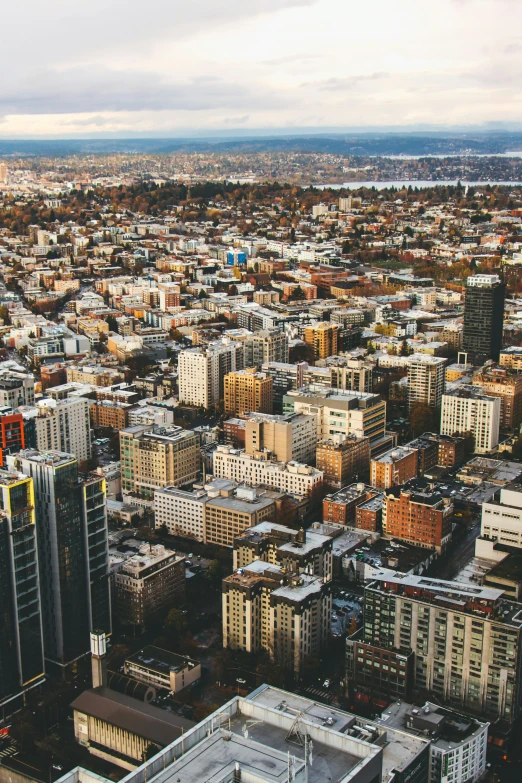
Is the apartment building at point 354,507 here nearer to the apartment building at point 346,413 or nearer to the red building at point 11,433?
the apartment building at point 346,413

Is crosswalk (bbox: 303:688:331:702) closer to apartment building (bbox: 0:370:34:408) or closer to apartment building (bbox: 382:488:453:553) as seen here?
apartment building (bbox: 382:488:453:553)

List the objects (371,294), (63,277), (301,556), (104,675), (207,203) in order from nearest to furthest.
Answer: (104,675), (301,556), (371,294), (63,277), (207,203)

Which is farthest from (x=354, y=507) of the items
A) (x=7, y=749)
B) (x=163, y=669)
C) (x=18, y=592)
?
(x=7, y=749)

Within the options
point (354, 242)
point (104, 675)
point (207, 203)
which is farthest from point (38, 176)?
point (104, 675)

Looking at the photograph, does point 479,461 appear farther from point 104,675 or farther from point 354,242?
point 354,242

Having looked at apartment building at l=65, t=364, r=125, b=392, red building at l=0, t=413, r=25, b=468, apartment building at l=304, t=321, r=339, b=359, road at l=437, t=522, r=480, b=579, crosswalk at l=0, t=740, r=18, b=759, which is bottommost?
crosswalk at l=0, t=740, r=18, b=759

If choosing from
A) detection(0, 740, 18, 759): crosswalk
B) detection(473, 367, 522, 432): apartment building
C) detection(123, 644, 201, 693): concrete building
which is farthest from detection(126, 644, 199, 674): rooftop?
detection(473, 367, 522, 432): apartment building
